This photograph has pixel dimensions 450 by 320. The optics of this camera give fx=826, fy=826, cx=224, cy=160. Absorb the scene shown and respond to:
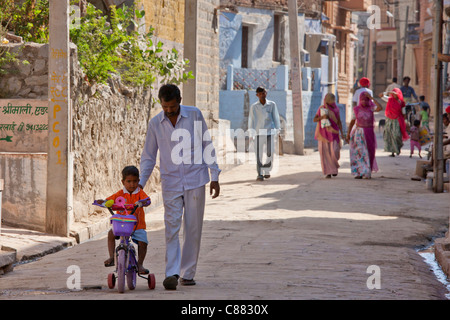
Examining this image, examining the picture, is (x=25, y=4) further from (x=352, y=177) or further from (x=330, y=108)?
(x=352, y=177)

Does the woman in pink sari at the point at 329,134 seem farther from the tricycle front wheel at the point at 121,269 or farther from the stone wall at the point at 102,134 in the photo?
the tricycle front wheel at the point at 121,269

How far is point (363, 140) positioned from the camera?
591 inches

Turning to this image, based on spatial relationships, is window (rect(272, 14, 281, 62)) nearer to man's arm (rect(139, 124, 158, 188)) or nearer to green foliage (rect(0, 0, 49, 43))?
green foliage (rect(0, 0, 49, 43))

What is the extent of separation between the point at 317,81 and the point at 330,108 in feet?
44.1

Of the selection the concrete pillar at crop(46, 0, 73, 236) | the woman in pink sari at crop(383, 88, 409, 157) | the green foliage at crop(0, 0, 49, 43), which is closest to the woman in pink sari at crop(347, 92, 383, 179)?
the woman in pink sari at crop(383, 88, 409, 157)

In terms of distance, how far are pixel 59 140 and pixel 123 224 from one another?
12.3ft

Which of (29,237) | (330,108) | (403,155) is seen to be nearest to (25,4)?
(29,237)

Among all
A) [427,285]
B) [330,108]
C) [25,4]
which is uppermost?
[25,4]

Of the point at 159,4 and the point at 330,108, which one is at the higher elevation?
the point at 159,4

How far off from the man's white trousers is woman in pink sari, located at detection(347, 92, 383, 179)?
9126 mm

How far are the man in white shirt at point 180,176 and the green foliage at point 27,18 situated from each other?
548 centimetres

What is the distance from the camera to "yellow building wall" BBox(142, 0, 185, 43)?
48.4ft

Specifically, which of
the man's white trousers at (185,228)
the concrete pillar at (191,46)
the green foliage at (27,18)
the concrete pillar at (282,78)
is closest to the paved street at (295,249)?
the man's white trousers at (185,228)
